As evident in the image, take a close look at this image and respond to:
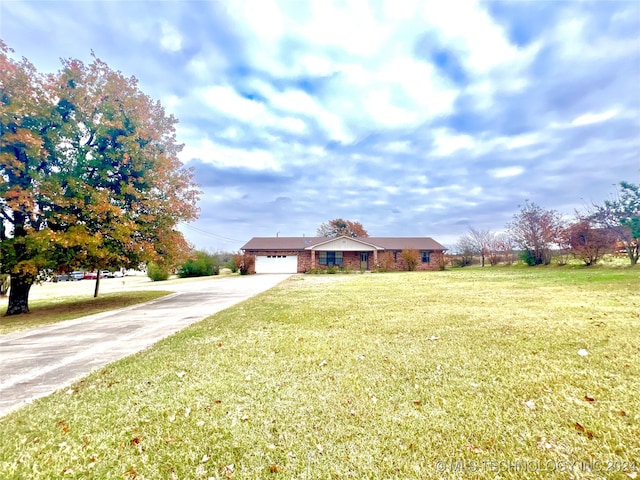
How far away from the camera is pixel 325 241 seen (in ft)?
111

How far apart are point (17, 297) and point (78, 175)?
504 centimetres

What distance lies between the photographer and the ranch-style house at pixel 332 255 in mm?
33250

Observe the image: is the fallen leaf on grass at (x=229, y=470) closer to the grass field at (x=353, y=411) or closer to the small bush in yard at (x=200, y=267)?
the grass field at (x=353, y=411)

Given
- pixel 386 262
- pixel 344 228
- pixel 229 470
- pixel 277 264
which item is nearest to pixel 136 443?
pixel 229 470

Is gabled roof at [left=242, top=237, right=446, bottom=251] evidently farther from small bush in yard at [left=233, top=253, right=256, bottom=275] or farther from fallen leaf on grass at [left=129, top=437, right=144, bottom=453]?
fallen leaf on grass at [left=129, top=437, right=144, bottom=453]

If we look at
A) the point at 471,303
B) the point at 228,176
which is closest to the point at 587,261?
the point at 471,303

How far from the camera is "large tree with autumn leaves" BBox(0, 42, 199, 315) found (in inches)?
355

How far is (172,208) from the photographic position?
12062mm

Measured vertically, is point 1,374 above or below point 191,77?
below

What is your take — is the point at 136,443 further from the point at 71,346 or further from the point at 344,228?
the point at 344,228

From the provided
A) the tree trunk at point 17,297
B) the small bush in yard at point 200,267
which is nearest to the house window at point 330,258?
the small bush in yard at point 200,267

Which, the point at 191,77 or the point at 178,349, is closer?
the point at 178,349

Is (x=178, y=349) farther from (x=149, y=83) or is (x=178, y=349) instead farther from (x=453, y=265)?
(x=453, y=265)

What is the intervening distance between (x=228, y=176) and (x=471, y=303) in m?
34.9
